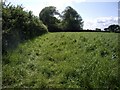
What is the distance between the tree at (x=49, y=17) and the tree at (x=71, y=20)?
5.39 feet

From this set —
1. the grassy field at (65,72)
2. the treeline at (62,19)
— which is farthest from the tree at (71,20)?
the grassy field at (65,72)

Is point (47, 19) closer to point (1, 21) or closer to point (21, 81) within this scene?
point (1, 21)

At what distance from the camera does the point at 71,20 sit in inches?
1677

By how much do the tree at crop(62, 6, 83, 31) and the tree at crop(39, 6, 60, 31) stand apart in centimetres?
164

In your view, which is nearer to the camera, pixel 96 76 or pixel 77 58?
pixel 96 76

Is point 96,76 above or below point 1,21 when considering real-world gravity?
below

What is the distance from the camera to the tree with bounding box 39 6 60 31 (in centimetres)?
4267

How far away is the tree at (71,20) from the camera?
41.5m

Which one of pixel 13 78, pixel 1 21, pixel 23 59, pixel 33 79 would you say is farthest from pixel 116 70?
pixel 1 21

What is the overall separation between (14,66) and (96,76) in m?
3.25

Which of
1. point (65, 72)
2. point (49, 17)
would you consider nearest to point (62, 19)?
point (49, 17)

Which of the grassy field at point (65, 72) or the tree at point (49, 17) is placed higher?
the tree at point (49, 17)

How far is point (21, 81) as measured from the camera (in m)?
7.14

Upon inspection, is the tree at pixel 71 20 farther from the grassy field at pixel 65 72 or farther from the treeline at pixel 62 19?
the grassy field at pixel 65 72
